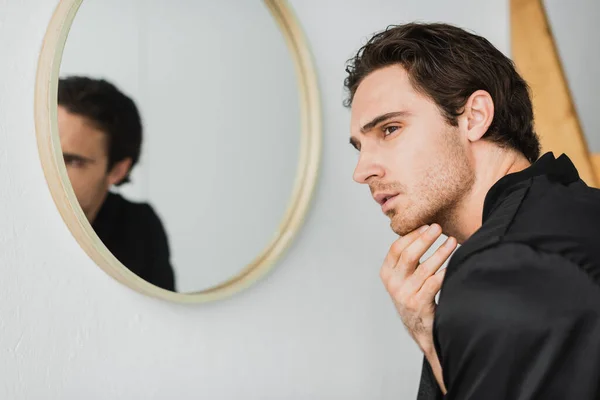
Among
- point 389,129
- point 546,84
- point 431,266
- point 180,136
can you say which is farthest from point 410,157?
point 546,84

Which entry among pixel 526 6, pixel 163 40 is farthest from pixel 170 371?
pixel 526 6

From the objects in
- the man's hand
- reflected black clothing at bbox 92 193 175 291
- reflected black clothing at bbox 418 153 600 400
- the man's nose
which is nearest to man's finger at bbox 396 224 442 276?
the man's hand

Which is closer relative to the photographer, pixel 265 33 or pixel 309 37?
pixel 265 33

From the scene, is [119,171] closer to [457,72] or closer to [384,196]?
[384,196]

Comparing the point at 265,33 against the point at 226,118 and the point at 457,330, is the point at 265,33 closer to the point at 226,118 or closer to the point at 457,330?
the point at 226,118

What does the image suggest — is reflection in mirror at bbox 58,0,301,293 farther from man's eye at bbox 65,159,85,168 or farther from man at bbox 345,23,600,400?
man at bbox 345,23,600,400

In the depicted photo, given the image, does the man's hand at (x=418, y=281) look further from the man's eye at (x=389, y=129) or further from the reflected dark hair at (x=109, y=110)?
the reflected dark hair at (x=109, y=110)

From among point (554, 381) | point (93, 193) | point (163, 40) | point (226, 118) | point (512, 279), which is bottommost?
point (554, 381)

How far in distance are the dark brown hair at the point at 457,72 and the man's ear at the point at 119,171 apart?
502mm

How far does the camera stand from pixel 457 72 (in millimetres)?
1339

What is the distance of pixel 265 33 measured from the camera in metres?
1.54

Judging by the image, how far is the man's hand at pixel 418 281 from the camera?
1.19 metres

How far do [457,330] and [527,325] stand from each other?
8 centimetres

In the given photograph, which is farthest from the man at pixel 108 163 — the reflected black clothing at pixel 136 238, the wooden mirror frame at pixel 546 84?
the wooden mirror frame at pixel 546 84
